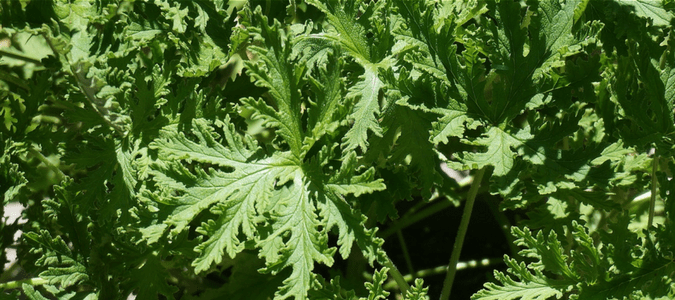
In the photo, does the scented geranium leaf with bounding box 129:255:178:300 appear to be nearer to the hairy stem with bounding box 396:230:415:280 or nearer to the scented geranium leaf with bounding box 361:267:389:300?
the scented geranium leaf with bounding box 361:267:389:300

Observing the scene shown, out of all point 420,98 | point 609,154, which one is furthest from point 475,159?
point 609,154

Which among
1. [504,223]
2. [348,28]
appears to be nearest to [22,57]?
[348,28]

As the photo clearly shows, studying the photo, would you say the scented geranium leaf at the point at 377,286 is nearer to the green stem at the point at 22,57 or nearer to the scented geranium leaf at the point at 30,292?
the scented geranium leaf at the point at 30,292

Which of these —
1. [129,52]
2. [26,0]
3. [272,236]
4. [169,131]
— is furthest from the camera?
[26,0]

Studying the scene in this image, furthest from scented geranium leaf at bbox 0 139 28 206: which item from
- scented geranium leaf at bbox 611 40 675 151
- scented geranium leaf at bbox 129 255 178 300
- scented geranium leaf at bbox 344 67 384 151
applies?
scented geranium leaf at bbox 611 40 675 151

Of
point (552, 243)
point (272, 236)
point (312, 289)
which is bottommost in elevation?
point (312, 289)

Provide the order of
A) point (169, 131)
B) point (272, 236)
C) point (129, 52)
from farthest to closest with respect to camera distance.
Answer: point (129, 52) → point (169, 131) → point (272, 236)

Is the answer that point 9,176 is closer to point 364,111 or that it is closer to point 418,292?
point 364,111

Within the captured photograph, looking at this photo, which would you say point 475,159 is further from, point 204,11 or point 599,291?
point 204,11
